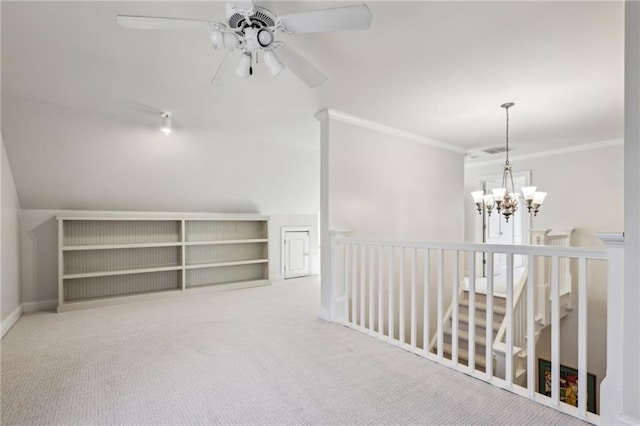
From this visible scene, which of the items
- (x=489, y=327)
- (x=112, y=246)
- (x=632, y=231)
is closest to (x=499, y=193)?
(x=489, y=327)

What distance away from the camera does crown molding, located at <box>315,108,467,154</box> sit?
11.0ft

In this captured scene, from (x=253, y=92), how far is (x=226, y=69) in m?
1.03

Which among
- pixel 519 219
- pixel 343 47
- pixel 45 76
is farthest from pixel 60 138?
pixel 519 219

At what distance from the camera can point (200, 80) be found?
8.66ft

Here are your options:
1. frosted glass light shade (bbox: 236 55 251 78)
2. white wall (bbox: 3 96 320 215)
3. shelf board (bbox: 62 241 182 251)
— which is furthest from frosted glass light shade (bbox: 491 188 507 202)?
shelf board (bbox: 62 241 182 251)

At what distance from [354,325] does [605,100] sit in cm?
332

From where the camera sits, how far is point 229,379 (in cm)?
205

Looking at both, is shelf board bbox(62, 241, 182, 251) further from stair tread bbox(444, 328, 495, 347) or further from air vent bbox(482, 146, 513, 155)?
air vent bbox(482, 146, 513, 155)

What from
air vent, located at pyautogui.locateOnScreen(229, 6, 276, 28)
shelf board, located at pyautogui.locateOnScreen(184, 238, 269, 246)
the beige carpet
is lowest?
the beige carpet

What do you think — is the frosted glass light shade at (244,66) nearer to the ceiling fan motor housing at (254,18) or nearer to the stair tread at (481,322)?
the ceiling fan motor housing at (254,18)

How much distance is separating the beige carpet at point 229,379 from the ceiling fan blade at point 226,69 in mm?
1959

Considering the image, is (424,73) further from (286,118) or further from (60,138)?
(60,138)

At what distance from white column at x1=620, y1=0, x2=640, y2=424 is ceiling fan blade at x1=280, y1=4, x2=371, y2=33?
1.18m

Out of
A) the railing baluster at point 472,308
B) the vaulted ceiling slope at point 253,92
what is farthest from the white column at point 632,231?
the railing baluster at point 472,308
